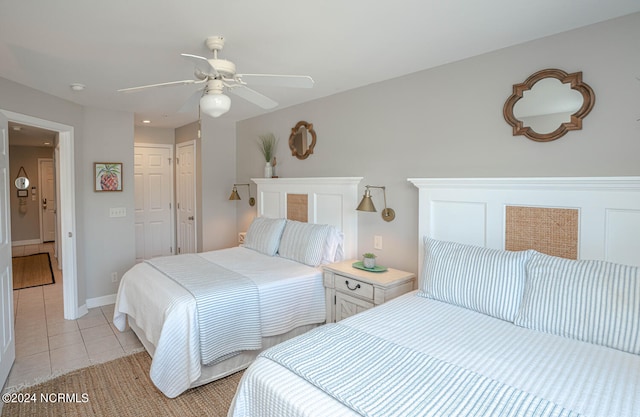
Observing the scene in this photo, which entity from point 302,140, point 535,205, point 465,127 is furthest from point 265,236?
point 535,205

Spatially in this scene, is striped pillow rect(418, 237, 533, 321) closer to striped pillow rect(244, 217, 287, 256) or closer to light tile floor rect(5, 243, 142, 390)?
striped pillow rect(244, 217, 287, 256)

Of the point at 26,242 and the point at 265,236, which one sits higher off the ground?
the point at 265,236

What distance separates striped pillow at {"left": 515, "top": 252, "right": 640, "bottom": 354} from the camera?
1633 mm

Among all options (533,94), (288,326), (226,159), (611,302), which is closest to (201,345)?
(288,326)

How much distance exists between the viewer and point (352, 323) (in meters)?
1.90

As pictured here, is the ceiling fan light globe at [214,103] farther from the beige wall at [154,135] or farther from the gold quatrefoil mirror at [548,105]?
the beige wall at [154,135]

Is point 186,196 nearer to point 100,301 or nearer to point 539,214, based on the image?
point 100,301

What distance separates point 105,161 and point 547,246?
14.7 feet

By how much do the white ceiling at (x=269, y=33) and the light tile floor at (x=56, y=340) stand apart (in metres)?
2.26

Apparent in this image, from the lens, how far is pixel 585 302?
1.73 m

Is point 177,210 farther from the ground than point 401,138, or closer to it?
closer to it

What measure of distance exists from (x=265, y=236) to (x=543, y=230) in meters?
2.52

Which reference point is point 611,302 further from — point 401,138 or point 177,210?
point 177,210

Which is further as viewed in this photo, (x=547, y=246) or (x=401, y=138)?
(x=401, y=138)
